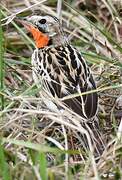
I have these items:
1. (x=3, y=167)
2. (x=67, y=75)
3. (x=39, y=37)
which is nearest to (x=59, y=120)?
(x=3, y=167)

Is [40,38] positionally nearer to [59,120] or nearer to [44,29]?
[44,29]

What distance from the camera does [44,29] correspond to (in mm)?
3988

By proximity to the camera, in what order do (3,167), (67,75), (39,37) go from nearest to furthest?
(3,167) < (67,75) < (39,37)

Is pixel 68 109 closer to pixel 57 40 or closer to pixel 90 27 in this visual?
pixel 57 40

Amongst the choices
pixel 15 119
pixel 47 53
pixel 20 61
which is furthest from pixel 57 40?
pixel 15 119

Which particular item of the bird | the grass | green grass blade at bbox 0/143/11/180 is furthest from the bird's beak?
green grass blade at bbox 0/143/11/180

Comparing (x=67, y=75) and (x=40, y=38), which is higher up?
(x=40, y=38)

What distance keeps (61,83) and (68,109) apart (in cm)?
22

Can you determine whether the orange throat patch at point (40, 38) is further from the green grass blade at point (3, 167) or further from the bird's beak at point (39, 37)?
the green grass blade at point (3, 167)

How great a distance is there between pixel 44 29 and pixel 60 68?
33 cm

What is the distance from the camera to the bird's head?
3975 millimetres

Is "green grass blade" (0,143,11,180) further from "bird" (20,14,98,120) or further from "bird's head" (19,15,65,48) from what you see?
"bird's head" (19,15,65,48)

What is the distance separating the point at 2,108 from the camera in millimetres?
3592

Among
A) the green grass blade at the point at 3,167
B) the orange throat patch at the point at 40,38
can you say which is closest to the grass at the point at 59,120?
the green grass blade at the point at 3,167
